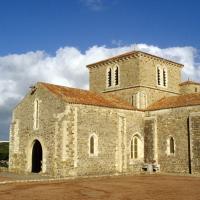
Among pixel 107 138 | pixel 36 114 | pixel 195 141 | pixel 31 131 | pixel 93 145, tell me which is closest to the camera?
pixel 195 141

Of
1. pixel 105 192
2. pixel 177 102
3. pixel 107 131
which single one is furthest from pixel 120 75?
pixel 105 192

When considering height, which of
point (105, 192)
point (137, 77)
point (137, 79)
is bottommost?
point (105, 192)

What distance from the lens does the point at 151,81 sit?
36156 mm

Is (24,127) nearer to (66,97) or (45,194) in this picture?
(66,97)

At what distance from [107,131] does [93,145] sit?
1805 millimetres

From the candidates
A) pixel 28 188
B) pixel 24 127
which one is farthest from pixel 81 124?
pixel 28 188

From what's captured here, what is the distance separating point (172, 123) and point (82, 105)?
7975mm

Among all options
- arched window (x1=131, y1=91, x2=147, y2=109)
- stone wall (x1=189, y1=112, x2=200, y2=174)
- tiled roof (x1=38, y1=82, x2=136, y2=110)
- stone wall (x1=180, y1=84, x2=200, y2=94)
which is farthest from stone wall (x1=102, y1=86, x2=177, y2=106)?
stone wall (x1=189, y1=112, x2=200, y2=174)

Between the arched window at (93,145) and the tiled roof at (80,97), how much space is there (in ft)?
8.58

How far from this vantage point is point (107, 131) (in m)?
29.8

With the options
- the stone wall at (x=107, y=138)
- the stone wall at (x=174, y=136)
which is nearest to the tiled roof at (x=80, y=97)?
the stone wall at (x=107, y=138)

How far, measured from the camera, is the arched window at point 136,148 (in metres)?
31.8

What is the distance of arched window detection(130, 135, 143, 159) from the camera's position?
31.8m

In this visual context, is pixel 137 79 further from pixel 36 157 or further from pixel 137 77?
pixel 36 157
